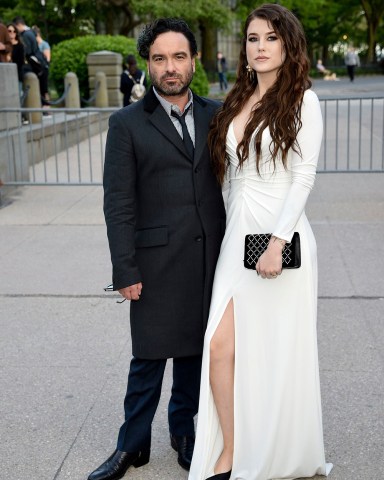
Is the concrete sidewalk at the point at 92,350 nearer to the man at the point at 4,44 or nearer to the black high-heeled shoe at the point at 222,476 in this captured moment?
the black high-heeled shoe at the point at 222,476

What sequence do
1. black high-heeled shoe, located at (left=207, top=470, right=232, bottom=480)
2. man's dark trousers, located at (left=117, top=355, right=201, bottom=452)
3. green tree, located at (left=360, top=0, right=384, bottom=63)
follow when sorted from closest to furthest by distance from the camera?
black high-heeled shoe, located at (left=207, top=470, right=232, bottom=480) → man's dark trousers, located at (left=117, top=355, right=201, bottom=452) → green tree, located at (left=360, top=0, right=384, bottom=63)

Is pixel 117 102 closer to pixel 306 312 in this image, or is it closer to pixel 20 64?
pixel 20 64

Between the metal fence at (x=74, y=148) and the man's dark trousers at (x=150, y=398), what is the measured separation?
6.10 meters

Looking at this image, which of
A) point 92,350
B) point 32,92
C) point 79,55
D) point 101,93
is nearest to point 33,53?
point 32,92

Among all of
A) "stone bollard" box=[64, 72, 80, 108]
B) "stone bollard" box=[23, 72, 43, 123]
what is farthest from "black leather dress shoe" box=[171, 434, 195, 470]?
"stone bollard" box=[64, 72, 80, 108]

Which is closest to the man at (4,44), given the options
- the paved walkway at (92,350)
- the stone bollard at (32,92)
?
the stone bollard at (32,92)

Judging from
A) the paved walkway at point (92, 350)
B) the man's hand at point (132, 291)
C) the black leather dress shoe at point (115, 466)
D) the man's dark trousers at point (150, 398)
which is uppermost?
the man's hand at point (132, 291)

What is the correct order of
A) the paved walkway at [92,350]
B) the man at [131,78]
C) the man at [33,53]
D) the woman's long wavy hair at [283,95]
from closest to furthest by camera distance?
the woman's long wavy hair at [283,95], the paved walkway at [92,350], the man at [33,53], the man at [131,78]

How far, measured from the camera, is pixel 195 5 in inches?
1368

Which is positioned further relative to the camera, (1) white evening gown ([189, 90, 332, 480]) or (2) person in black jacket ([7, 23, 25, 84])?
(2) person in black jacket ([7, 23, 25, 84])

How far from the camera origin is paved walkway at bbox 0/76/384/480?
12.8 feet

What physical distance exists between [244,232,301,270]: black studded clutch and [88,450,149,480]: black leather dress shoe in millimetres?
1027

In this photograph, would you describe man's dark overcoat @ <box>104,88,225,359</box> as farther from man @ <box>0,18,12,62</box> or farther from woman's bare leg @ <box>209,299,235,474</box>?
man @ <box>0,18,12,62</box>

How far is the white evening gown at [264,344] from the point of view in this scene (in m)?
3.35
